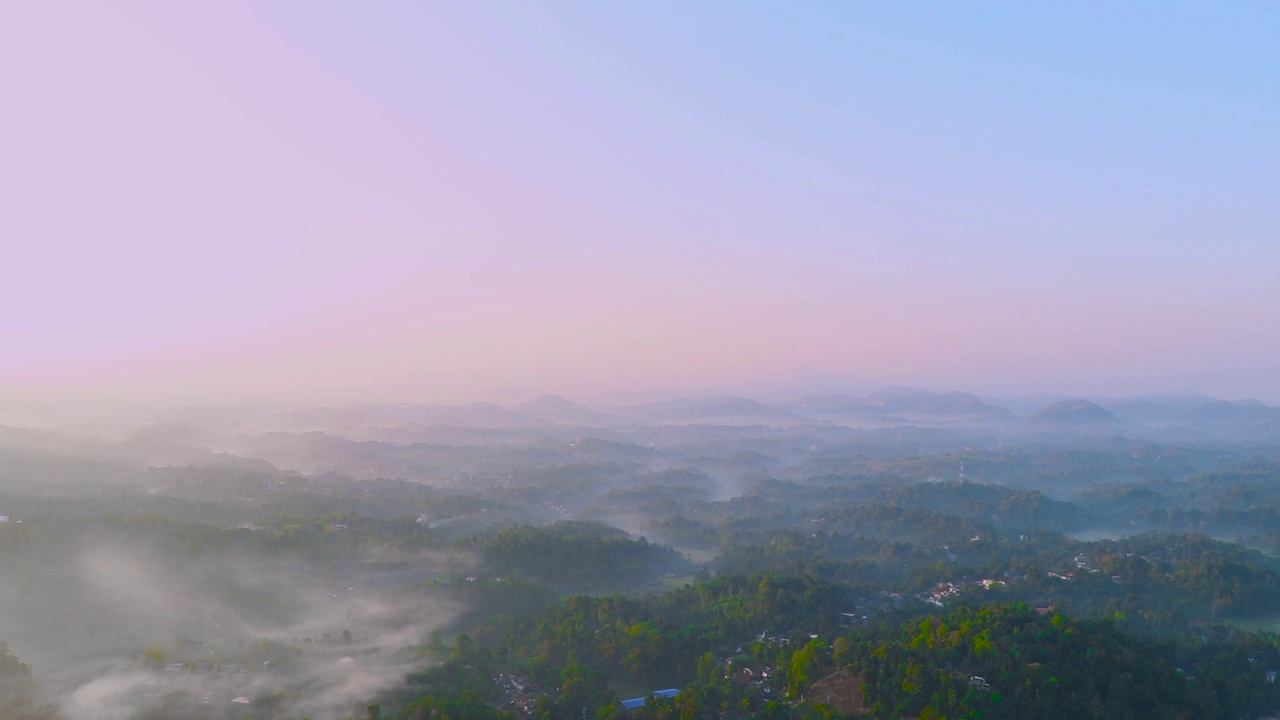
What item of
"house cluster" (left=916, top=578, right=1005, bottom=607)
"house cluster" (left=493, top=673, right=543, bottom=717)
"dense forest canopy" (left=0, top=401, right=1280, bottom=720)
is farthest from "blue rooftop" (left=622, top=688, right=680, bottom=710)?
"house cluster" (left=916, top=578, right=1005, bottom=607)

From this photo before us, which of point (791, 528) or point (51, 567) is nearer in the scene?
point (51, 567)

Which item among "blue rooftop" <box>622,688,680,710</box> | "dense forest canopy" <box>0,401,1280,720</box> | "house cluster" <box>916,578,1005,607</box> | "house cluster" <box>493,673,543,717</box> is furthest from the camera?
"house cluster" <box>916,578,1005,607</box>

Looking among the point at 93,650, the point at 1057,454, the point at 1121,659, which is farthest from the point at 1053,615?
the point at 1057,454

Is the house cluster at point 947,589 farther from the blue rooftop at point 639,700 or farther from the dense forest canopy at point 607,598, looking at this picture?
the blue rooftop at point 639,700

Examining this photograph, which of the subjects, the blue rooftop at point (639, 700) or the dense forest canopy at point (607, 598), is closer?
the dense forest canopy at point (607, 598)

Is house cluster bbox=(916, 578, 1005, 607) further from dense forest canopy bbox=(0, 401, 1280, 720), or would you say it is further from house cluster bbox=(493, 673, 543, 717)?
house cluster bbox=(493, 673, 543, 717)

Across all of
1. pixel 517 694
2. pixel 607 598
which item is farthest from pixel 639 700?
pixel 607 598

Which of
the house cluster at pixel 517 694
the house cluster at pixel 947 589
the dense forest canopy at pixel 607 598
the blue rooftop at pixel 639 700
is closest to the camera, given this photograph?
the dense forest canopy at pixel 607 598

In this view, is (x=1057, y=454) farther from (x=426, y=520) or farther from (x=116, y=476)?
(x=116, y=476)

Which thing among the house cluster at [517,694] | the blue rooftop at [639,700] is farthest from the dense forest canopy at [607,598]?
the blue rooftop at [639,700]

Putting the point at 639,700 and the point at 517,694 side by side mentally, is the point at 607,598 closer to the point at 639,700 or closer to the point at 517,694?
the point at 639,700

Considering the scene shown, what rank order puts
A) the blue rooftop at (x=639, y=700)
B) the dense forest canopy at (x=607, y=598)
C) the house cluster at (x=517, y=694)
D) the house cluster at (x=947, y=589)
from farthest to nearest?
the house cluster at (x=947, y=589)
the blue rooftop at (x=639, y=700)
the house cluster at (x=517, y=694)
the dense forest canopy at (x=607, y=598)
